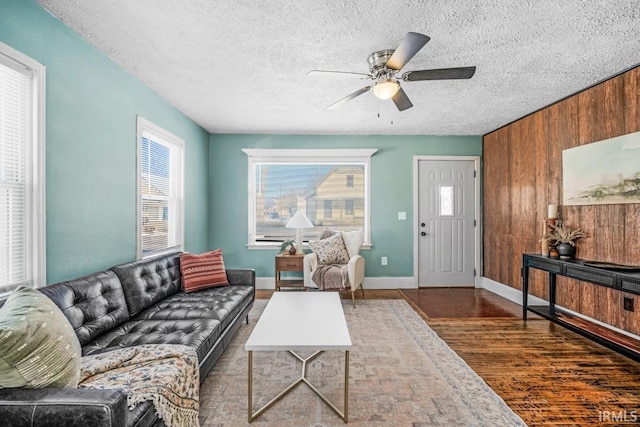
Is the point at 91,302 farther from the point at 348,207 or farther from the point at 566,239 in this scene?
the point at 566,239

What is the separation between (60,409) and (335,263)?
11.2ft

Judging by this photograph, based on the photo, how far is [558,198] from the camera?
350 centimetres

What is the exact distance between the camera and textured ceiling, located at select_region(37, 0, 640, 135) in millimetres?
1896

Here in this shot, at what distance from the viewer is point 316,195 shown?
495 cm

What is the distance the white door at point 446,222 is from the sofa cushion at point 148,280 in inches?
142

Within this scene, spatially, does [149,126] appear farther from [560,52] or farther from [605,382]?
[605,382]

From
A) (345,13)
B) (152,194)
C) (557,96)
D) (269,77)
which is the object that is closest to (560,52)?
(557,96)

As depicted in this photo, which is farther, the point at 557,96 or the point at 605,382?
the point at 557,96

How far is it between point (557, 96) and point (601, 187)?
110 centimetres

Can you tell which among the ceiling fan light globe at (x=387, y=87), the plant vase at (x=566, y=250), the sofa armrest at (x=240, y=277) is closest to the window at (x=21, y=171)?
the sofa armrest at (x=240, y=277)

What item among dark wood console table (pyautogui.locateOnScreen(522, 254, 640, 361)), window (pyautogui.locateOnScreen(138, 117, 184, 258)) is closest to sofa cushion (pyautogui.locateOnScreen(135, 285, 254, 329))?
window (pyautogui.locateOnScreen(138, 117, 184, 258))

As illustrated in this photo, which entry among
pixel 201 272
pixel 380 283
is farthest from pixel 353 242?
pixel 201 272

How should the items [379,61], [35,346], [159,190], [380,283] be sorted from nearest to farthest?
1. [35,346]
2. [379,61]
3. [159,190]
4. [380,283]
